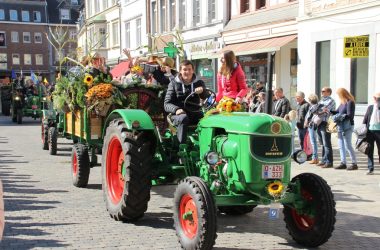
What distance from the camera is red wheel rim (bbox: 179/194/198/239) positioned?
4812 millimetres

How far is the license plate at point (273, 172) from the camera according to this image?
478 centimetres

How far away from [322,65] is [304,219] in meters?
11.3

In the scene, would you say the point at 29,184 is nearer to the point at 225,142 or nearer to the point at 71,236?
the point at 71,236

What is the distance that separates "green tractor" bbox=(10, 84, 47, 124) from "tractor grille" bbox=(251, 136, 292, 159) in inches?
647

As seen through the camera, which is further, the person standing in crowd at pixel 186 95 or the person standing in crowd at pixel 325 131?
the person standing in crowd at pixel 325 131

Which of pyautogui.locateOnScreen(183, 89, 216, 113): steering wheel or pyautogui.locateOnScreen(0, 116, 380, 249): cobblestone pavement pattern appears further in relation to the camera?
pyautogui.locateOnScreen(183, 89, 216, 113): steering wheel

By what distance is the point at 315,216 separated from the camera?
5.00 m

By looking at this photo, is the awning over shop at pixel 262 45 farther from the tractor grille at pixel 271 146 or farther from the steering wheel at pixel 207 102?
the tractor grille at pixel 271 146

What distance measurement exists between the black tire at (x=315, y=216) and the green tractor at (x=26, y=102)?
16211 mm

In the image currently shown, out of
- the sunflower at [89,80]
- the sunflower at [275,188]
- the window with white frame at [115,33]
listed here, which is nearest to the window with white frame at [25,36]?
the window with white frame at [115,33]

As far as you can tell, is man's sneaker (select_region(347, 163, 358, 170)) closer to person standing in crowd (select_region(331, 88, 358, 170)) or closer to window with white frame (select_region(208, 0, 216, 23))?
person standing in crowd (select_region(331, 88, 358, 170))

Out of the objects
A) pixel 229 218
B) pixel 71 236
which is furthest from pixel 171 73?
pixel 71 236

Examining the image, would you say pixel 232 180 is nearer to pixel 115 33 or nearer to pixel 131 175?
pixel 131 175

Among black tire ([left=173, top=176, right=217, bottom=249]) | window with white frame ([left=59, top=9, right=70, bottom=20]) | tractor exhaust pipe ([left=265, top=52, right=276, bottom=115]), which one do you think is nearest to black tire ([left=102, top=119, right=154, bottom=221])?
black tire ([left=173, top=176, right=217, bottom=249])
